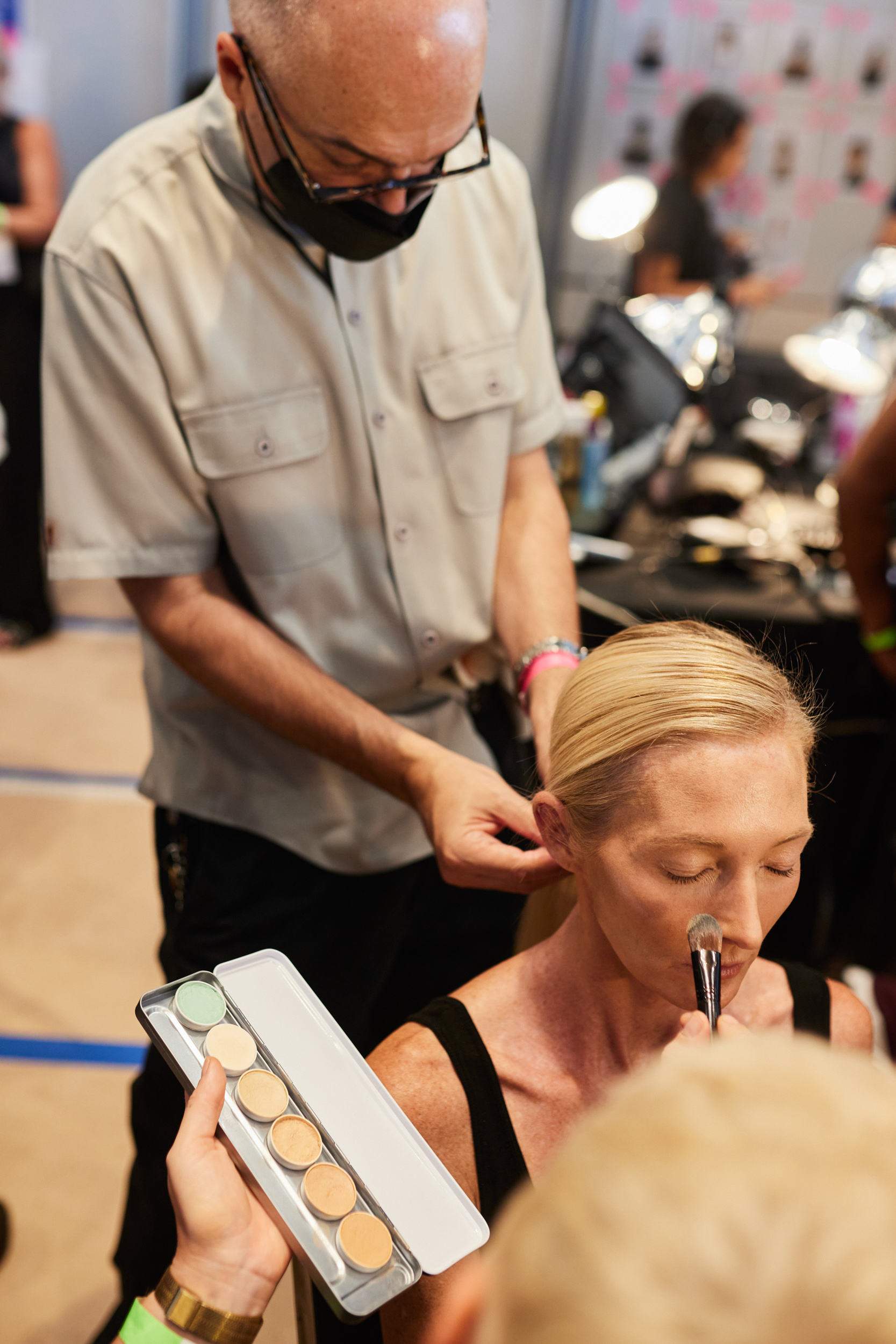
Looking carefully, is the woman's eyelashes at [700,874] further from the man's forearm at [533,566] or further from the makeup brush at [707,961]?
the man's forearm at [533,566]

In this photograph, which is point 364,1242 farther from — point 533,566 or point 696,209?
point 696,209

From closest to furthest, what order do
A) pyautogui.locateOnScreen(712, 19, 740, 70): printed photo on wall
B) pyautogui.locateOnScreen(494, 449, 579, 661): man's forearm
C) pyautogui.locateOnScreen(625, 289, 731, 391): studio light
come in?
pyautogui.locateOnScreen(494, 449, 579, 661): man's forearm < pyautogui.locateOnScreen(625, 289, 731, 391): studio light < pyautogui.locateOnScreen(712, 19, 740, 70): printed photo on wall

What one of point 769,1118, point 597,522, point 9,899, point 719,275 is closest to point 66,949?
point 9,899

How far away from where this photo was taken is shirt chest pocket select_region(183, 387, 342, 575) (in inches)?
51.4

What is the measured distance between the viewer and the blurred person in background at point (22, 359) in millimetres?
3584

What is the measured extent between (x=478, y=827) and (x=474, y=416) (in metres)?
0.57

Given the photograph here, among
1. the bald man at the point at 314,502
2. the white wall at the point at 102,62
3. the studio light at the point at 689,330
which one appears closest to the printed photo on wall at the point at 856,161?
the studio light at the point at 689,330

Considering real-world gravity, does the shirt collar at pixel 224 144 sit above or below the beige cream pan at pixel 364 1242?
above

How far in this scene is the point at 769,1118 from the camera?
41cm

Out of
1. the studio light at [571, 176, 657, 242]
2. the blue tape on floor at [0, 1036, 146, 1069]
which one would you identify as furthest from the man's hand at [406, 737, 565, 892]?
the studio light at [571, 176, 657, 242]

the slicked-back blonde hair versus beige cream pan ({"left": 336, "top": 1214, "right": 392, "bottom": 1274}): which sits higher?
the slicked-back blonde hair

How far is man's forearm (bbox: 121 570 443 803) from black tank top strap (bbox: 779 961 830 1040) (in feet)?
1.45

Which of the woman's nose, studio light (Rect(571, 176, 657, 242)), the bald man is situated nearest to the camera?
the woman's nose

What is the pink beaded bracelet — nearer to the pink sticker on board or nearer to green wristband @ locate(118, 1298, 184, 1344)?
green wristband @ locate(118, 1298, 184, 1344)
